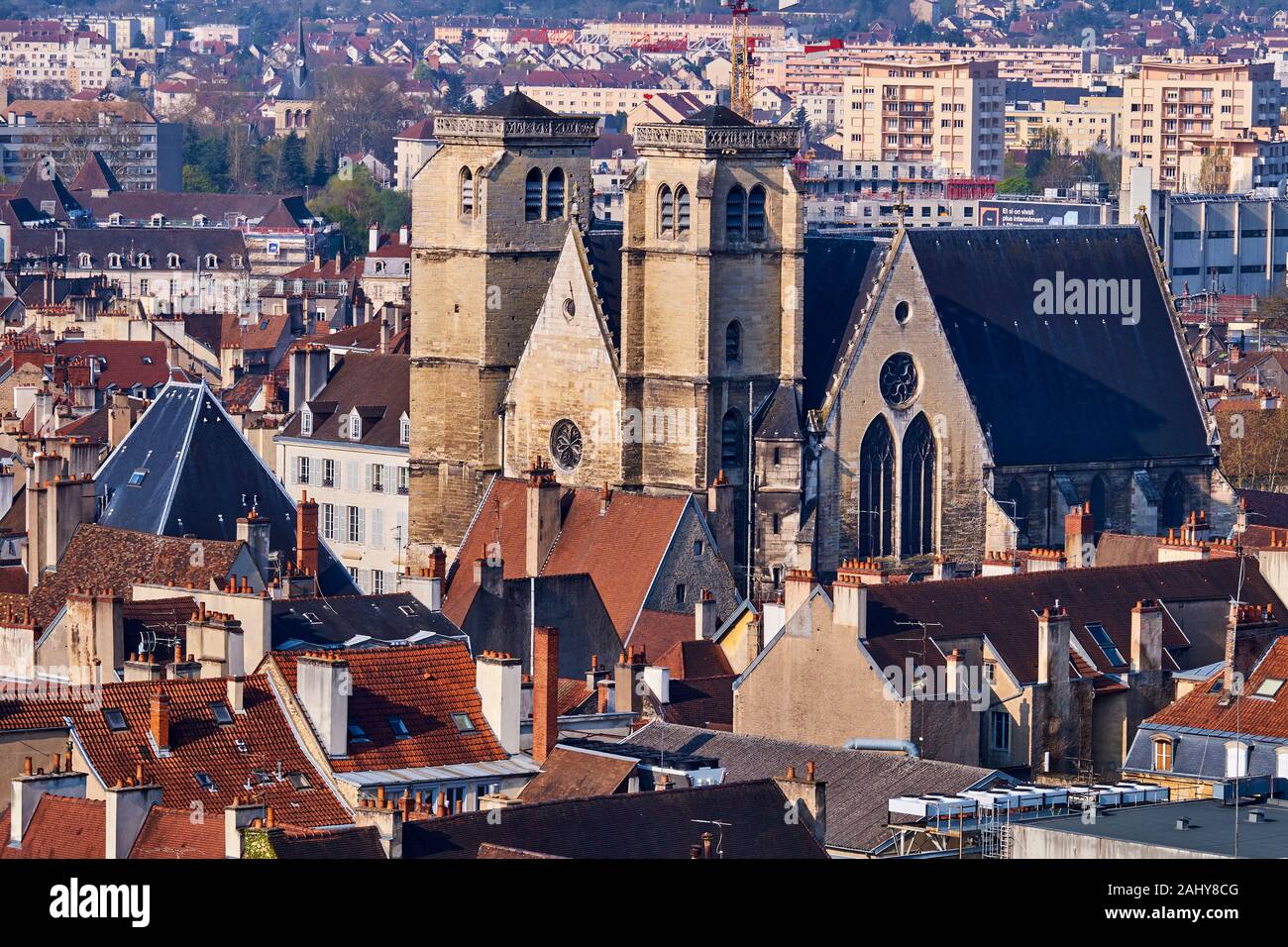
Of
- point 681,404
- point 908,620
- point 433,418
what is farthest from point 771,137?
point 908,620

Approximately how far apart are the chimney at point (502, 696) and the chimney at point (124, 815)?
813 centimetres

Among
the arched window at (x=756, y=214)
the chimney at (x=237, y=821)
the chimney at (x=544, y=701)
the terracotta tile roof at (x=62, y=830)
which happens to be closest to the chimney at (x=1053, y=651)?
the chimney at (x=544, y=701)

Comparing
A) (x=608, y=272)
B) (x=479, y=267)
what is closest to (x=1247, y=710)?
(x=608, y=272)

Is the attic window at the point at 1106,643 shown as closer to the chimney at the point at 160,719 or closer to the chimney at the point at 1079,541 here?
the chimney at the point at 1079,541

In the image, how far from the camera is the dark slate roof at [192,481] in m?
59.8

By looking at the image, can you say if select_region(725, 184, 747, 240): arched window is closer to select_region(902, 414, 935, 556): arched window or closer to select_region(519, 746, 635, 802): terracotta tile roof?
select_region(902, 414, 935, 556): arched window

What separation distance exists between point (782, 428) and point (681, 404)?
2266 millimetres

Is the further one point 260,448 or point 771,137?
point 260,448

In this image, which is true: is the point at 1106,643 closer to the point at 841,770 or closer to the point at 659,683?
the point at 659,683

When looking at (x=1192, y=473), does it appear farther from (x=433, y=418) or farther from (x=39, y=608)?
(x=39, y=608)

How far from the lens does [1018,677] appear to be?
4756cm

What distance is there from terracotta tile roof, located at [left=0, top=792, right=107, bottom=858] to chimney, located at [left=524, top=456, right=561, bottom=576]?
115 feet

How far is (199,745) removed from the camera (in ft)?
118

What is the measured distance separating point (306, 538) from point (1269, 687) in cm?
2040
